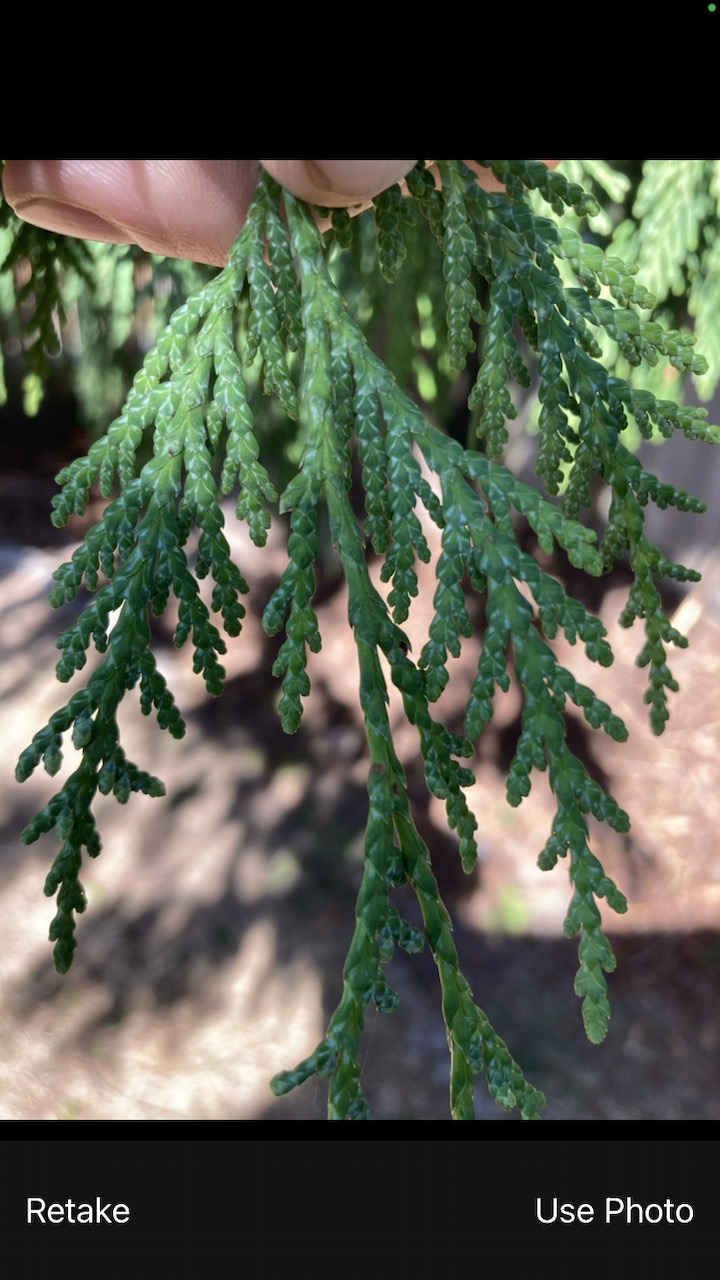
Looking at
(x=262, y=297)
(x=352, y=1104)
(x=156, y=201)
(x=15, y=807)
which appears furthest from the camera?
(x=15, y=807)

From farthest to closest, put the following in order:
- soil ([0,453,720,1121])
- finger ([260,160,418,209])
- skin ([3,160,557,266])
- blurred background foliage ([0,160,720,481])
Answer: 1. soil ([0,453,720,1121])
2. blurred background foliage ([0,160,720,481])
3. skin ([3,160,557,266])
4. finger ([260,160,418,209])

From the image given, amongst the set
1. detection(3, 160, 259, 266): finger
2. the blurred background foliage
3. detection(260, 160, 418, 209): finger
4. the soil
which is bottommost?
the soil

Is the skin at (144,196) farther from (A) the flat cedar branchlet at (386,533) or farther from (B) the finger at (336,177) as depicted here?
(A) the flat cedar branchlet at (386,533)

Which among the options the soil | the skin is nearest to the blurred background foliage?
the skin

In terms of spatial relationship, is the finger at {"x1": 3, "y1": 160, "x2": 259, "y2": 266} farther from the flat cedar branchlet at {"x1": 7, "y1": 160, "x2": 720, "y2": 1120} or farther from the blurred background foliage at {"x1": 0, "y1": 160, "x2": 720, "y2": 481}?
the blurred background foliage at {"x1": 0, "y1": 160, "x2": 720, "y2": 481}

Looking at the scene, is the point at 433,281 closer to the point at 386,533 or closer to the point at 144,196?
the point at 144,196
